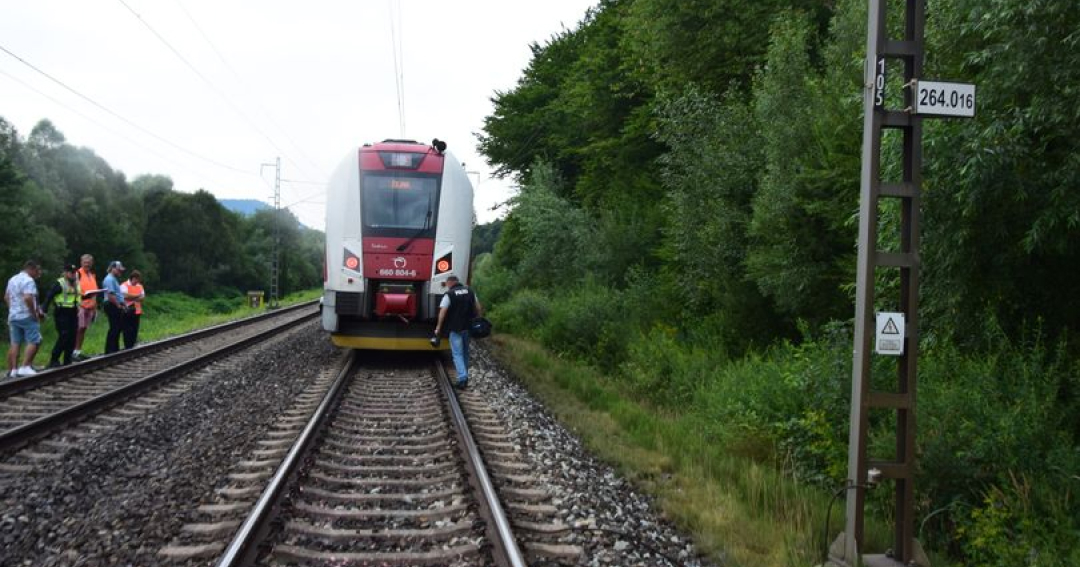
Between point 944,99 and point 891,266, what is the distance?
105cm

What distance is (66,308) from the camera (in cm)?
1170

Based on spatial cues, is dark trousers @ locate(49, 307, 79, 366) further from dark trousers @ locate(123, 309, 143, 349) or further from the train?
the train

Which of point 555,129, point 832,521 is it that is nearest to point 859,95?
point 832,521

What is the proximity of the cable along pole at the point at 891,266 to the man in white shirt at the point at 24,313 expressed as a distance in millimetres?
10539

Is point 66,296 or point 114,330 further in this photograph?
point 114,330

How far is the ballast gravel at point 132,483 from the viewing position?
15.0 feet

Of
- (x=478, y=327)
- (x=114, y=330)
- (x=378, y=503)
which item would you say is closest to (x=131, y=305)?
(x=114, y=330)

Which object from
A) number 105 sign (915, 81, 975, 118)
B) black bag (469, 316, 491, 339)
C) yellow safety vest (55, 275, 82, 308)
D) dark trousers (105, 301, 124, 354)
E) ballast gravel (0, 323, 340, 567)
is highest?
number 105 sign (915, 81, 975, 118)

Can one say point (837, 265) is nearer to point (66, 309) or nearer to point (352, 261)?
point (352, 261)

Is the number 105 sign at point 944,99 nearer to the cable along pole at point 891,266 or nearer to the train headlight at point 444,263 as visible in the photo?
the cable along pole at point 891,266

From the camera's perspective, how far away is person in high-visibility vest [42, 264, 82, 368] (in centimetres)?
1159

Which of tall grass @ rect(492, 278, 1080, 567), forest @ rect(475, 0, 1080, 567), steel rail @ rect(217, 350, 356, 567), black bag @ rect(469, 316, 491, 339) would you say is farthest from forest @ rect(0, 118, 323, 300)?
tall grass @ rect(492, 278, 1080, 567)

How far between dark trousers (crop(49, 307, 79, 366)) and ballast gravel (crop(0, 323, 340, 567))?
3.33 m

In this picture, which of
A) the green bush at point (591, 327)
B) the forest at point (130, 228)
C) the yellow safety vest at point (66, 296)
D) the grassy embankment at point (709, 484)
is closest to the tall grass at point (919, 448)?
the grassy embankment at point (709, 484)
